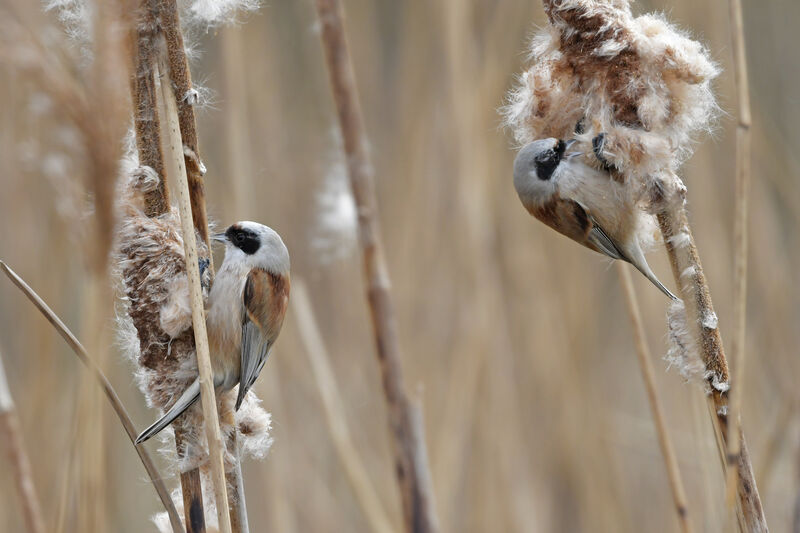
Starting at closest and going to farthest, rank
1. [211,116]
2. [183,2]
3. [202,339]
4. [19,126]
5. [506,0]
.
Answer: [202,339], [183,2], [19,126], [506,0], [211,116]

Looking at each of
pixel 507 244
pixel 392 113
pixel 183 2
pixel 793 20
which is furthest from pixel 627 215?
pixel 793 20

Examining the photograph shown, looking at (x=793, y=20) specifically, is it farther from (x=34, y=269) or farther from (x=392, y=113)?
(x=34, y=269)

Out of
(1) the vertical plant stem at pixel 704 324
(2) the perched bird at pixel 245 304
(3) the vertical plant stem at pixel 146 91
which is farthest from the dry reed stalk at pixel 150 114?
(1) the vertical plant stem at pixel 704 324

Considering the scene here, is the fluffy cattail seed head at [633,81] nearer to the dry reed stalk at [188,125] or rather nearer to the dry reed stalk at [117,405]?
the dry reed stalk at [188,125]

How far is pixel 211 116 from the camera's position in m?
2.08

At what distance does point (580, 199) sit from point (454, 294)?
1.05 m

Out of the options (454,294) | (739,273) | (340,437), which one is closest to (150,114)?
(340,437)

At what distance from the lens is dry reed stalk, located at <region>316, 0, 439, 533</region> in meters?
0.60

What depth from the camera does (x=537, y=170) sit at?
109 cm

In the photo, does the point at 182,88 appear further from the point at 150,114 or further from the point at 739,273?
the point at 739,273

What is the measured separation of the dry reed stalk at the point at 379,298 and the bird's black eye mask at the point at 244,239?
0.55 meters

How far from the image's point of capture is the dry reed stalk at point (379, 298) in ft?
1.96

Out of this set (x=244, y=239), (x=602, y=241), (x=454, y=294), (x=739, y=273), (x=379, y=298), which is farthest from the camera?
(x=454, y=294)

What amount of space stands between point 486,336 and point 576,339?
0.26 metres
